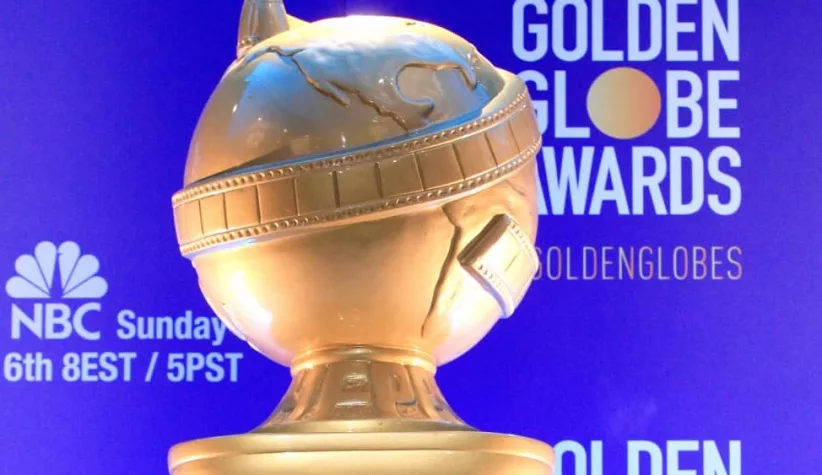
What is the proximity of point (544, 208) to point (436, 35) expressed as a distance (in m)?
0.78

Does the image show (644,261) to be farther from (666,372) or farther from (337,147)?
(337,147)

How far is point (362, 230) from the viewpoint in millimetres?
1187

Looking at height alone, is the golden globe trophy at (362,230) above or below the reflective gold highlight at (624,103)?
below

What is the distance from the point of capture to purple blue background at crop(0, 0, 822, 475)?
6.47 ft

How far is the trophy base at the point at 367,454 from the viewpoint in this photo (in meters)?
1.17

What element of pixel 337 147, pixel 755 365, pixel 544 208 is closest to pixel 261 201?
pixel 337 147

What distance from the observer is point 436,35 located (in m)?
1.29

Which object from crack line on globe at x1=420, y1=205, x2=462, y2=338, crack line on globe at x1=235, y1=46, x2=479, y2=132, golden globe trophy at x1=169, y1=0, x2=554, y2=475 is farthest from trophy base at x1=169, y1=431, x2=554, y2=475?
crack line on globe at x1=235, y1=46, x2=479, y2=132

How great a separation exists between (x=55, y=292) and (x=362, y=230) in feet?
3.24

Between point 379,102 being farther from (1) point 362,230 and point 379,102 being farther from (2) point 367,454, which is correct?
(2) point 367,454

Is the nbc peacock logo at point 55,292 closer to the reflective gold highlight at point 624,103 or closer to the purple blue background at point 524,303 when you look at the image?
the purple blue background at point 524,303

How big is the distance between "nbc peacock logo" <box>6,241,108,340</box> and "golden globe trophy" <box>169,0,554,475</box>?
78 cm

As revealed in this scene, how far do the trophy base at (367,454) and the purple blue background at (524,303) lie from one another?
78cm

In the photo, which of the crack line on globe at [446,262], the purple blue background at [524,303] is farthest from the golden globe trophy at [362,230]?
the purple blue background at [524,303]
